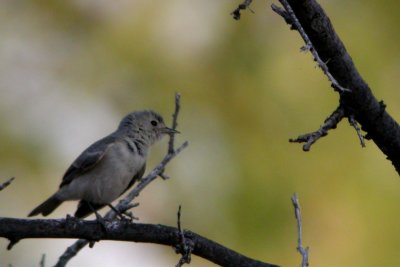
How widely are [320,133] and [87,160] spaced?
5.86 ft

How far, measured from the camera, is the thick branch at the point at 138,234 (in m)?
2.49

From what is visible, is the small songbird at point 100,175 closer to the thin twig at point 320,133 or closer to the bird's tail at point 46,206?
the bird's tail at point 46,206

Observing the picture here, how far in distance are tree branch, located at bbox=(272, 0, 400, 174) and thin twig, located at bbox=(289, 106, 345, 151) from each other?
0.21ft

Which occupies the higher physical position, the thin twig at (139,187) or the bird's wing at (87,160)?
the bird's wing at (87,160)

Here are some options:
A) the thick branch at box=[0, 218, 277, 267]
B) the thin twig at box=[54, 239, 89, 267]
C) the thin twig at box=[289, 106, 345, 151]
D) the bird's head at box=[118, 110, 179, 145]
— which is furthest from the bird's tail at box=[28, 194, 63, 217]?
the thin twig at box=[289, 106, 345, 151]

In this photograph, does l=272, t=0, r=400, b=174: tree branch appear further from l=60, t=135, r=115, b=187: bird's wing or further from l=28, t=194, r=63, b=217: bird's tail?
l=28, t=194, r=63, b=217: bird's tail

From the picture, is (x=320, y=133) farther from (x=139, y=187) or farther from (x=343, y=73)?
(x=139, y=187)

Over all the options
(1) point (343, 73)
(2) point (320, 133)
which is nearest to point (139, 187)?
(2) point (320, 133)

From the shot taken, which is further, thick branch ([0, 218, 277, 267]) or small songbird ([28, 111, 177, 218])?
small songbird ([28, 111, 177, 218])

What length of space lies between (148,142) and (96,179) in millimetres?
580

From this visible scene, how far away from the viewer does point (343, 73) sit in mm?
2504

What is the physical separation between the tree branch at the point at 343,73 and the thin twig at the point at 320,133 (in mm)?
65

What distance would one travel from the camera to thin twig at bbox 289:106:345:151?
2289 millimetres

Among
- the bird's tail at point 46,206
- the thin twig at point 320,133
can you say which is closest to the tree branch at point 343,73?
the thin twig at point 320,133
